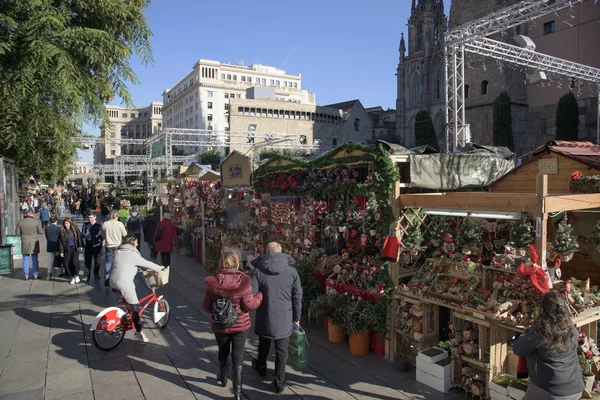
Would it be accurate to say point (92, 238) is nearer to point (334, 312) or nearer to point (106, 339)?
point (106, 339)

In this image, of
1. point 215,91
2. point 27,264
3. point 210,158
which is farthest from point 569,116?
point 215,91

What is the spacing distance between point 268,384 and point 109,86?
35.3ft

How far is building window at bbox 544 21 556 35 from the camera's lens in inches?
1265

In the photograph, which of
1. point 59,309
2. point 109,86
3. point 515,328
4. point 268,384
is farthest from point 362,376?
point 109,86

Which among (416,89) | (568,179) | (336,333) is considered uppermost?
(416,89)

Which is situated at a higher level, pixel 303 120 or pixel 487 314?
pixel 303 120

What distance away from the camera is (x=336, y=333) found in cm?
600

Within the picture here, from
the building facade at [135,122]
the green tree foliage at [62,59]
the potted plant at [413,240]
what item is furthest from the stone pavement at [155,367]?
the building facade at [135,122]

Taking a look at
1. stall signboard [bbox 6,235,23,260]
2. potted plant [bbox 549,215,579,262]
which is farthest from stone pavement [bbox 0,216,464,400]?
stall signboard [bbox 6,235,23,260]

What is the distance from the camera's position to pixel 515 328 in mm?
4102

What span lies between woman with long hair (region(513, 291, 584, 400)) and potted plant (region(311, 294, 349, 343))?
2.93 meters

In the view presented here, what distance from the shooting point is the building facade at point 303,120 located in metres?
58.3

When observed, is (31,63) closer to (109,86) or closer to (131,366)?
(109,86)

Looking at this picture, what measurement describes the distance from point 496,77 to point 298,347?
39.6 m
